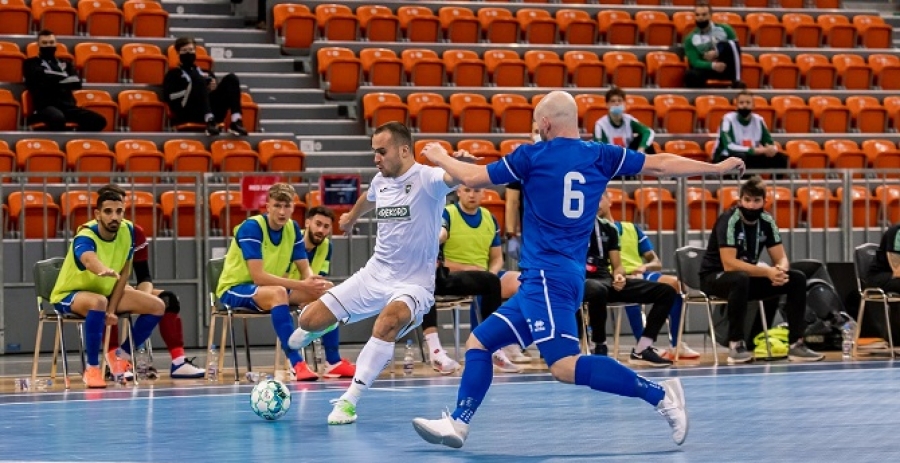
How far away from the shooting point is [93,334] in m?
12.9

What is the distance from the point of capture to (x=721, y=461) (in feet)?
25.6

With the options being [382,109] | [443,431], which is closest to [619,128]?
[382,109]

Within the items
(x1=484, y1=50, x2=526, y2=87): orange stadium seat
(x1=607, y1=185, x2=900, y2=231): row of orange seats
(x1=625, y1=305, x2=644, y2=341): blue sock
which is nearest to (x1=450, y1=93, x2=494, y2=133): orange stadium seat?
(x1=484, y1=50, x2=526, y2=87): orange stadium seat

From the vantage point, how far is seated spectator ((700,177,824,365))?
1434 cm

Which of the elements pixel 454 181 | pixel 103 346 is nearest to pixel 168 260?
pixel 103 346

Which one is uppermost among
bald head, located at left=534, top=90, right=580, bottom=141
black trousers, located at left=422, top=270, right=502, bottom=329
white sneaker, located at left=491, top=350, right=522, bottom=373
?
bald head, located at left=534, top=90, right=580, bottom=141

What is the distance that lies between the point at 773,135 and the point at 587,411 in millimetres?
11560

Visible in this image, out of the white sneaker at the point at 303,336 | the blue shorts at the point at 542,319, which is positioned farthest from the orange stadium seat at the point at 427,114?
Answer: the blue shorts at the point at 542,319

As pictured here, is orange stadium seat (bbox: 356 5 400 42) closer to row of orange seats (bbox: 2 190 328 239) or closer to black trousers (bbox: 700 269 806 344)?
row of orange seats (bbox: 2 190 328 239)

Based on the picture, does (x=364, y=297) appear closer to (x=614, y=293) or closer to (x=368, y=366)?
(x=368, y=366)

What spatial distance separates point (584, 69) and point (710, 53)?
187cm

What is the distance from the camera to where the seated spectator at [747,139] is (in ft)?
62.5

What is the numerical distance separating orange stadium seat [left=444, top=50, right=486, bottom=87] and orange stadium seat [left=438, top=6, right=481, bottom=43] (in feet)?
3.28

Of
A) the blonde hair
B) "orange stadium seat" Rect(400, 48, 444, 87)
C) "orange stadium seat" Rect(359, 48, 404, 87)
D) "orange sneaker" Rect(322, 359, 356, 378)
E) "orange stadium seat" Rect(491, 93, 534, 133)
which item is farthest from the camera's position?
"orange stadium seat" Rect(400, 48, 444, 87)
